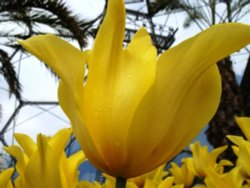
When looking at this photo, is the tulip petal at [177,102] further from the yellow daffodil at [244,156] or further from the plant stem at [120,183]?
the yellow daffodil at [244,156]

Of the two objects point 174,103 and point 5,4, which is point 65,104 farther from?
point 5,4

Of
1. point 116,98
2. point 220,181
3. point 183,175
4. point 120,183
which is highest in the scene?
point 116,98

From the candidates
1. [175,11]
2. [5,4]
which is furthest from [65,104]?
[175,11]

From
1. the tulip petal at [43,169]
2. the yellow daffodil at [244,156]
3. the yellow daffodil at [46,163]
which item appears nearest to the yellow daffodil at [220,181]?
the yellow daffodil at [244,156]

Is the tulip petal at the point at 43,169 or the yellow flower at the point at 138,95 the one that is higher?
the yellow flower at the point at 138,95

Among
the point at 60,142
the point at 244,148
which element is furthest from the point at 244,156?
the point at 60,142

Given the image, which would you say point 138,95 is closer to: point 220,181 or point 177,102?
point 177,102
